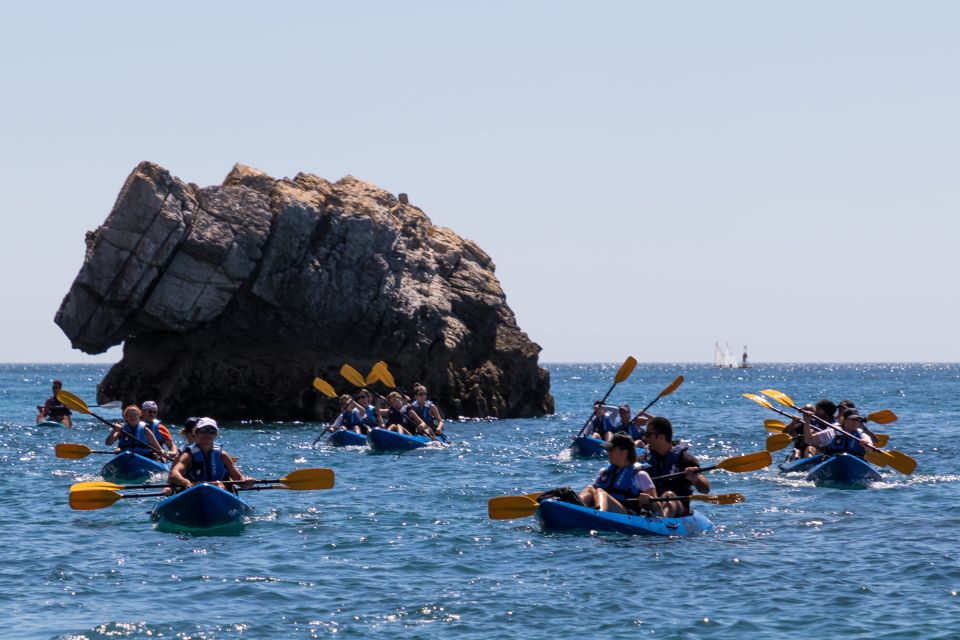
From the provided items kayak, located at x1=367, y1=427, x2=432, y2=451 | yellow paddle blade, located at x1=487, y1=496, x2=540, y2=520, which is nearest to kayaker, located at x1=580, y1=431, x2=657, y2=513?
yellow paddle blade, located at x1=487, y1=496, x2=540, y2=520

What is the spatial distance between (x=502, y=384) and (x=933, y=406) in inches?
1007

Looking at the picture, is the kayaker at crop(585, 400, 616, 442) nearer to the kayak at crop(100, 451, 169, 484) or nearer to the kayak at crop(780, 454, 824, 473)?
the kayak at crop(780, 454, 824, 473)

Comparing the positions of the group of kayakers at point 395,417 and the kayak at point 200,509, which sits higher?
the group of kayakers at point 395,417

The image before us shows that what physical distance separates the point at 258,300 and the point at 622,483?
27.6 m

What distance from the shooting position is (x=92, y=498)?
1692 centimetres

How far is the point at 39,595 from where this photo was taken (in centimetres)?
1265

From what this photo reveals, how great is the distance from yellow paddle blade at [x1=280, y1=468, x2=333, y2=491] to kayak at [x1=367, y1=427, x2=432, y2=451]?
524 inches

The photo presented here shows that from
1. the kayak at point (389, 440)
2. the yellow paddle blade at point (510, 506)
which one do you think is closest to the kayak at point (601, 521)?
the yellow paddle blade at point (510, 506)

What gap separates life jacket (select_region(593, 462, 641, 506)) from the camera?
627 inches

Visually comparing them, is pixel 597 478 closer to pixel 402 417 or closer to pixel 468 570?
pixel 468 570

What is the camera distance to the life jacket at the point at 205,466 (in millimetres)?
17047

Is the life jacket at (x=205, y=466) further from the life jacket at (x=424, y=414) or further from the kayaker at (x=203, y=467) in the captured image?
the life jacket at (x=424, y=414)

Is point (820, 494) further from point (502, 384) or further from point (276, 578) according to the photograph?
point (502, 384)

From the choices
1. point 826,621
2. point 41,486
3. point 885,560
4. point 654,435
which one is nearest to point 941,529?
point 885,560
